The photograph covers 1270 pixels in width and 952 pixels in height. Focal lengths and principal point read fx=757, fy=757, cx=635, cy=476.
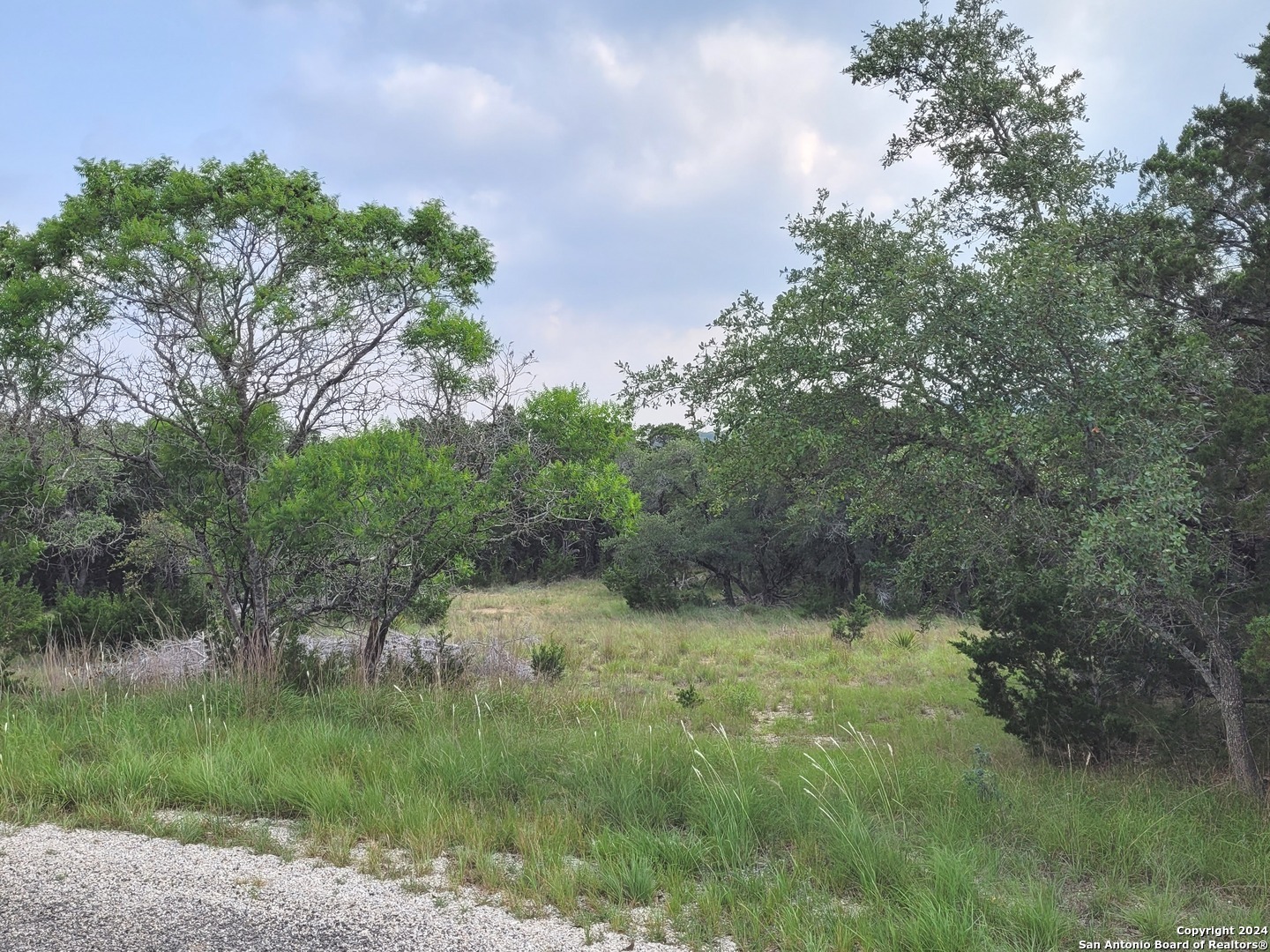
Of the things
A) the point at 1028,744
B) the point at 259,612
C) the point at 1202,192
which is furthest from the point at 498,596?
the point at 1202,192

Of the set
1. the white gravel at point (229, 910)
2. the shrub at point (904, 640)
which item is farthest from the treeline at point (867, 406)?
the shrub at point (904, 640)

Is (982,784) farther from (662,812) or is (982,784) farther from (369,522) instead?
(369,522)

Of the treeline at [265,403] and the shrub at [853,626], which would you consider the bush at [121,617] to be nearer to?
the treeline at [265,403]

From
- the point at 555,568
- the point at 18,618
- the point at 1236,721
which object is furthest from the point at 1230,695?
the point at 555,568

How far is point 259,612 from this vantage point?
8.18 meters

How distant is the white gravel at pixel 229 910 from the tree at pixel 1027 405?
4162 mm

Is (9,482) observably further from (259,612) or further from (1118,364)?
(1118,364)

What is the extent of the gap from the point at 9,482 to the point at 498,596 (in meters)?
21.0

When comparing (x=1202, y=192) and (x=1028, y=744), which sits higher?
(x=1202, y=192)

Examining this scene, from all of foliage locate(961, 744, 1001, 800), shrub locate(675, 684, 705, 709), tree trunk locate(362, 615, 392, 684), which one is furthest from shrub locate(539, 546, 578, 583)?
foliage locate(961, 744, 1001, 800)

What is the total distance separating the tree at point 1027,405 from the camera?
531cm

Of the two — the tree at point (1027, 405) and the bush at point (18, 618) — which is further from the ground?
the tree at point (1027, 405)

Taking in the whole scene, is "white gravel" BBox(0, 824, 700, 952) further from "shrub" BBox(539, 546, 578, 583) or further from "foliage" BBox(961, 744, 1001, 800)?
"shrub" BBox(539, 546, 578, 583)

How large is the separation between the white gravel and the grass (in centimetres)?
18
